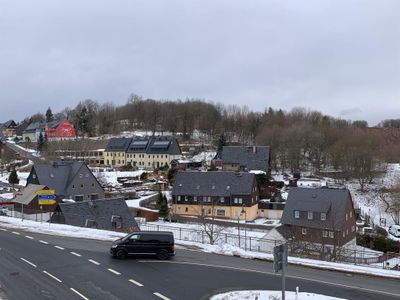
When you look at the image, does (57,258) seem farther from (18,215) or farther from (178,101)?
(178,101)

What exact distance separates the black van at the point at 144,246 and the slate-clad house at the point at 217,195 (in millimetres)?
37839

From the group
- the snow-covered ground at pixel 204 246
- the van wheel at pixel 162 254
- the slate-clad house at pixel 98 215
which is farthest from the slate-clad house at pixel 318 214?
the van wheel at pixel 162 254

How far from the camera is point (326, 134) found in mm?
111125

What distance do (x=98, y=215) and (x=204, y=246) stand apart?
16109 mm

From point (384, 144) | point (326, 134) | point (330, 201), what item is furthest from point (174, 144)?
point (330, 201)

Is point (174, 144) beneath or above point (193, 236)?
above

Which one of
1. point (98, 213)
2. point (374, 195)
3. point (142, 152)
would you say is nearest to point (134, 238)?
point (98, 213)

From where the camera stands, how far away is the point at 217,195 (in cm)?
6291

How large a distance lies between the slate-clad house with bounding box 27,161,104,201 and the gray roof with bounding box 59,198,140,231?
21.2 metres

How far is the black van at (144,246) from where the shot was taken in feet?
71.9

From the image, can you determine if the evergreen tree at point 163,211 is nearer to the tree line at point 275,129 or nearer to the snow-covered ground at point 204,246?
the snow-covered ground at point 204,246

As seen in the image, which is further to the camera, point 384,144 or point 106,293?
point 384,144

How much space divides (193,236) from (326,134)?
77318 mm

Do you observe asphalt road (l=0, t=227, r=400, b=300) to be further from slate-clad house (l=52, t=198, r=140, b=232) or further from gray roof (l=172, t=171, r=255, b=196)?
gray roof (l=172, t=171, r=255, b=196)
